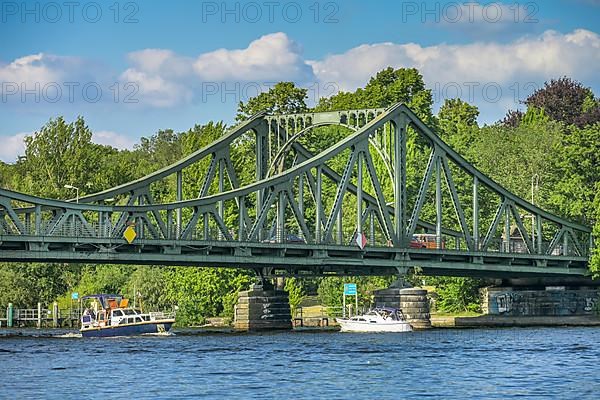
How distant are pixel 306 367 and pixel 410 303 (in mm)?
40232

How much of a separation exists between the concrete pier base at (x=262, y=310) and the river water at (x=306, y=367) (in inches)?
387

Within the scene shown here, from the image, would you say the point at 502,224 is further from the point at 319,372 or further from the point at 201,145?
the point at 319,372

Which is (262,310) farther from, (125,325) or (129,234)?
(129,234)

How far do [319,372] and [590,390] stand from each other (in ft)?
53.5

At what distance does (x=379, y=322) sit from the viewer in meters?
119

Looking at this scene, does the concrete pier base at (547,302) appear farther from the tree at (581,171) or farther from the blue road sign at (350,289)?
the blue road sign at (350,289)

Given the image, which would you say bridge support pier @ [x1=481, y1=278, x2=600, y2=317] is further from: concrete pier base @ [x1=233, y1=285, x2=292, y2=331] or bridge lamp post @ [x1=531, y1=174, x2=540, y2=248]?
concrete pier base @ [x1=233, y1=285, x2=292, y2=331]

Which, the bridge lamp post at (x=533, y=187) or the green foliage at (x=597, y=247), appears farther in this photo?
the bridge lamp post at (x=533, y=187)

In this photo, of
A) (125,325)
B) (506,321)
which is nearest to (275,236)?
(125,325)

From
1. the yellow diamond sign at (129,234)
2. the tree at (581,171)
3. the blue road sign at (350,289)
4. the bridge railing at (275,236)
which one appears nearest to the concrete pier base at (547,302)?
the bridge railing at (275,236)

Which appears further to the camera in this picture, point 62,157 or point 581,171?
point 62,157

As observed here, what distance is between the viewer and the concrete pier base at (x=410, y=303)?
122 metres

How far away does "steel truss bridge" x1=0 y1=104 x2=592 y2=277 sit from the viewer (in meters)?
105

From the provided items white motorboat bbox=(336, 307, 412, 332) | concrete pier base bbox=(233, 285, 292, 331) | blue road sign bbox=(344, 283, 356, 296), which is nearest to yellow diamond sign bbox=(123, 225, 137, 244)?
concrete pier base bbox=(233, 285, 292, 331)
